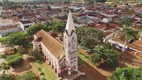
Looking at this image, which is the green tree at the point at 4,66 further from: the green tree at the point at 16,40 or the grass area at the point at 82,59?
the grass area at the point at 82,59

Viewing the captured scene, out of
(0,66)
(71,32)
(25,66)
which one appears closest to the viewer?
(71,32)

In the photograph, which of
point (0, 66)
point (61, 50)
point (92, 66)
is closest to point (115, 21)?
point (92, 66)

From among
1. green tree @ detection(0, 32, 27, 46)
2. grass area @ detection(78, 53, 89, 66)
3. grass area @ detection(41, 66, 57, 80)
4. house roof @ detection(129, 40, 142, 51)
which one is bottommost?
grass area @ detection(41, 66, 57, 80)

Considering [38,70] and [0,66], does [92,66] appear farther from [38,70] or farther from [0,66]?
[0,66]

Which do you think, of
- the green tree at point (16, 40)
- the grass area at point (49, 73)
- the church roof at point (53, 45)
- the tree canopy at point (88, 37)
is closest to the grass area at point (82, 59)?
the tree canopy at point (88, 37)

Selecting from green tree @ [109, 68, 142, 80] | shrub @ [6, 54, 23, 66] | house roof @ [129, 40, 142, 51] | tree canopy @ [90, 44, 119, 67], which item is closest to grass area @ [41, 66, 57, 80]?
shrub @ [6, 54, 23, 66]

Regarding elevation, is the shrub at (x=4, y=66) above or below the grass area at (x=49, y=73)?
above

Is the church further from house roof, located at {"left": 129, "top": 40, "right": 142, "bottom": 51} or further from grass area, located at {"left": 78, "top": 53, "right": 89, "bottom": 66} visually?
house roof, located at {"left": 129, "top": 40, "right": 142, "bottom": 51}

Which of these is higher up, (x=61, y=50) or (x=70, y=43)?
(x=70, y=43)
